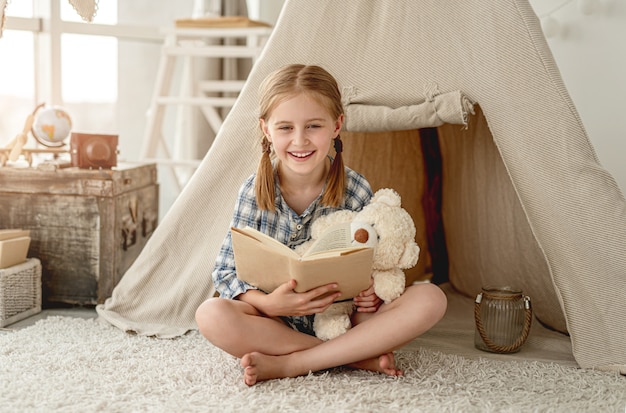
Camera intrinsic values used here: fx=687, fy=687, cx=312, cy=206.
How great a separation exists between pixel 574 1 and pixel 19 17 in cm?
208

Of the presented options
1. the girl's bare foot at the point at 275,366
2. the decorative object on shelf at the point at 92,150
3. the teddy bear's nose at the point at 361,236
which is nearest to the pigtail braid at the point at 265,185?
the teddy bear's nose at the point at 361,236

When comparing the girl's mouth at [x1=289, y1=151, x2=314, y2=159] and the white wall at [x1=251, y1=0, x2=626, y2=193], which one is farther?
the white wall at [x1=251, y1=0, x2=626, y2=193]

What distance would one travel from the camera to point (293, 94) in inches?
55.1

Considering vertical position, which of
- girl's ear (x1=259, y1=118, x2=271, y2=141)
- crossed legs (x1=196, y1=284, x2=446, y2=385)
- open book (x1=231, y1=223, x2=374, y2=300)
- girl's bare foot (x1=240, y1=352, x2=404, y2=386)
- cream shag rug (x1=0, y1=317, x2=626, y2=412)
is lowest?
cream shag rug (x1=0, y1=317, x2=626, y2=412)

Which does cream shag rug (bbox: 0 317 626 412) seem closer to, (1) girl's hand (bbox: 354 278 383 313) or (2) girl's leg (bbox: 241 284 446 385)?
(2) girl's leg (bbox: 241 284 446 385)

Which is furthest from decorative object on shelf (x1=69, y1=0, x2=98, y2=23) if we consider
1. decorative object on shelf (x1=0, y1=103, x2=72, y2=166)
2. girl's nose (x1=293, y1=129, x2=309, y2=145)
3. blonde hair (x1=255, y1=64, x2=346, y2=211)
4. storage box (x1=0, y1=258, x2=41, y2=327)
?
decorative object on shelf (x1=0, y1=103, x2=72, y2=166)

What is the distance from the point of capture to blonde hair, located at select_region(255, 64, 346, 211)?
1.41m

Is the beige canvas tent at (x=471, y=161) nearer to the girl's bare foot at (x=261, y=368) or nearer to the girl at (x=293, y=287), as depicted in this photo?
the girl at (x=293, y=287)

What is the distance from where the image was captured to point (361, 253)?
1.22 meters

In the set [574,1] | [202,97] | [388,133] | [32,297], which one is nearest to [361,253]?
[388,133]

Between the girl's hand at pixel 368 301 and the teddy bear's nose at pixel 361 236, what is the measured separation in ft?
0.37

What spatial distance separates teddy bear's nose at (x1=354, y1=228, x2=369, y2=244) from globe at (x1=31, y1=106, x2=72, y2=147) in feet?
4.08

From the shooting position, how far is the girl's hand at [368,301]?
1403mm

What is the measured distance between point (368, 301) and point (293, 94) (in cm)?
45
